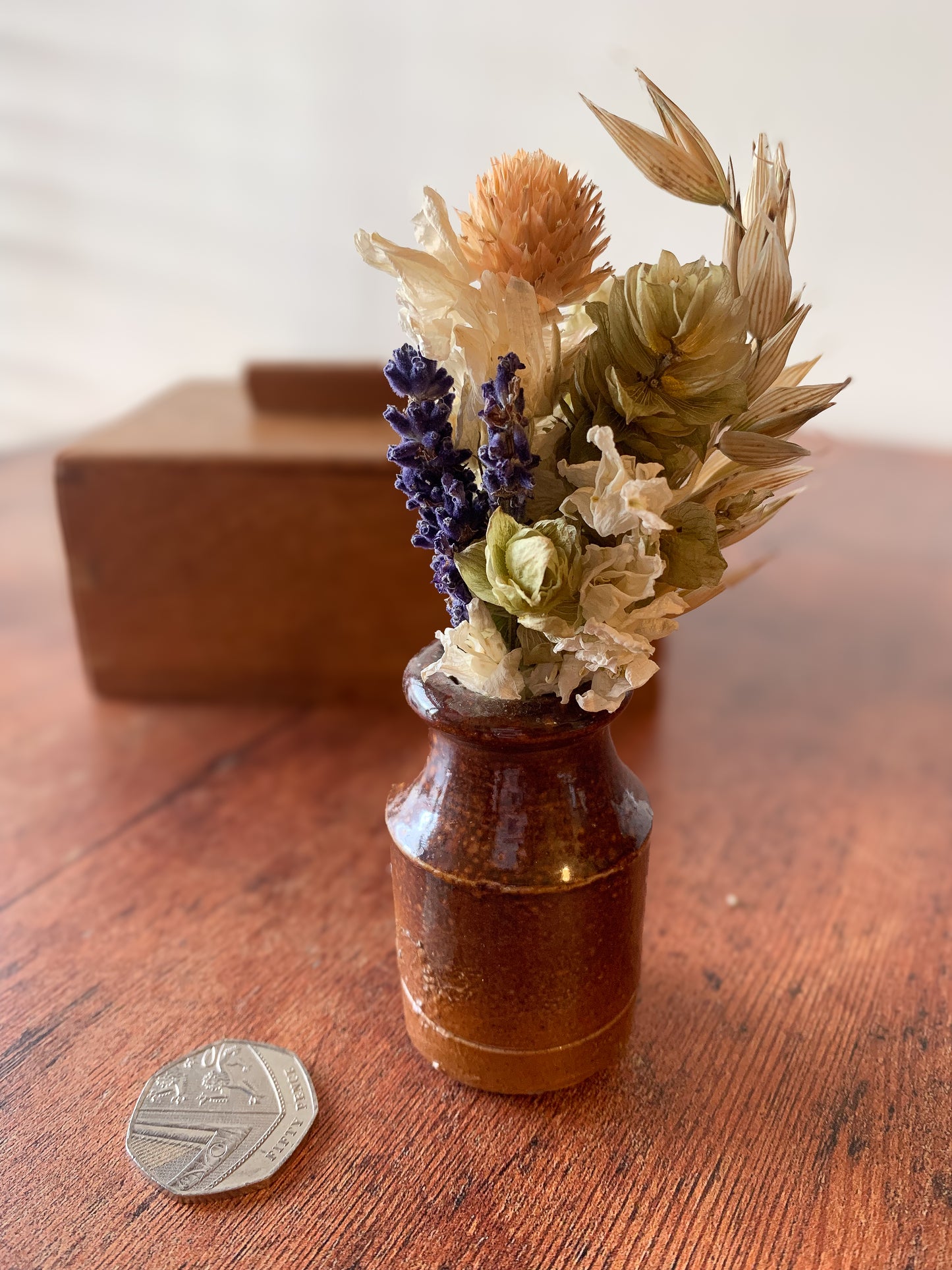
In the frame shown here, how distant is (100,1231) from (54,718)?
68 centimetres

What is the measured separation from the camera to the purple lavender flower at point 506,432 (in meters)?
0.48

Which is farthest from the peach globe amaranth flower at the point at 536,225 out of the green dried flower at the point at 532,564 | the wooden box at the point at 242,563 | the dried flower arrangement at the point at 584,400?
the wooden box at the point at 242,563

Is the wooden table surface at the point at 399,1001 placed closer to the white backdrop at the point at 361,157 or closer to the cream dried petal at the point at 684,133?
the cream dried petal at the point at 684,133

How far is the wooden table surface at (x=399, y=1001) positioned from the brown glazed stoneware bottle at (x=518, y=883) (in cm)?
4

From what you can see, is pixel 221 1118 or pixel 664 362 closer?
pixel 664 362

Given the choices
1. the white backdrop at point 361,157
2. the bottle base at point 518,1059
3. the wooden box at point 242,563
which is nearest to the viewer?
the bottle base at point 518,1059

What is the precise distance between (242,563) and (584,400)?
699mm

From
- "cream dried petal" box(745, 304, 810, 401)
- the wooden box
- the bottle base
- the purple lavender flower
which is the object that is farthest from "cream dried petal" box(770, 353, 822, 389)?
the wooden box

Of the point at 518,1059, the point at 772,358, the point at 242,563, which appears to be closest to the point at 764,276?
the point at 772,358

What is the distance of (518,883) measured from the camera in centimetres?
55

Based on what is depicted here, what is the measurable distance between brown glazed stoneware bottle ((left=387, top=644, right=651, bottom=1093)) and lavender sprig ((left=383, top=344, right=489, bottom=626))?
0.09 metres

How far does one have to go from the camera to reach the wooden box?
1.11 meters

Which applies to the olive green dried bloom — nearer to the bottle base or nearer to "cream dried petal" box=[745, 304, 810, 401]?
"cream dried petal" box=[745, 304, 810, 401]

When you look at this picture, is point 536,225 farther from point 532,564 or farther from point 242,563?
point 242,563
